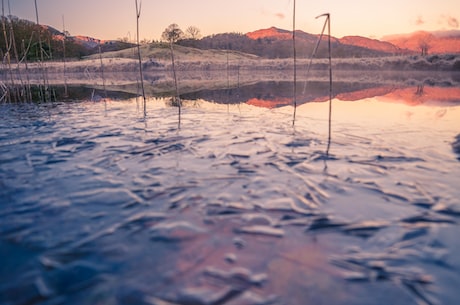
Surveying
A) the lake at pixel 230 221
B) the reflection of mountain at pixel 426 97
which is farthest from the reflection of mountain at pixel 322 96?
the lake at pixel 230 221

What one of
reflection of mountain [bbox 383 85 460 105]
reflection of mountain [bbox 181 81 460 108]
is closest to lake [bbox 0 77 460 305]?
reflection of mountain [bbox 181 81 460 108]

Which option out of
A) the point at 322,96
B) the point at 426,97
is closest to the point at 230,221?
the point at 322,96

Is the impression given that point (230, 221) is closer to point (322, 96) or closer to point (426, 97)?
point (322, 96)

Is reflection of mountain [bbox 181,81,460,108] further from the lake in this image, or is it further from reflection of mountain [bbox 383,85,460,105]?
the lake

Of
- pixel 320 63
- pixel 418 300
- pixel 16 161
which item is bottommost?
pixel 418 300

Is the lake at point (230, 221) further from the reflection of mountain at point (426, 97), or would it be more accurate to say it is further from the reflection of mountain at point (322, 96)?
the reflection of mountain at point (426, 97)

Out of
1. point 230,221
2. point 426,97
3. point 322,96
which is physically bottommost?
point 230,221

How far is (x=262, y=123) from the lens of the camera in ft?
26.6

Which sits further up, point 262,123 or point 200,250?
point 262,123

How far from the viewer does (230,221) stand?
2.90 meters

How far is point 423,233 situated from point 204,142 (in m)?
4.13

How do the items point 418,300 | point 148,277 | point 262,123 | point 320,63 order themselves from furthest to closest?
point 320,63 < point 262,123 < point 148,277 < point 418,300

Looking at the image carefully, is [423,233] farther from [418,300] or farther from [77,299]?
[77,299]

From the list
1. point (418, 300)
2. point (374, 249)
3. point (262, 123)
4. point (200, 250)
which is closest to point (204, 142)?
point (262, 123)
